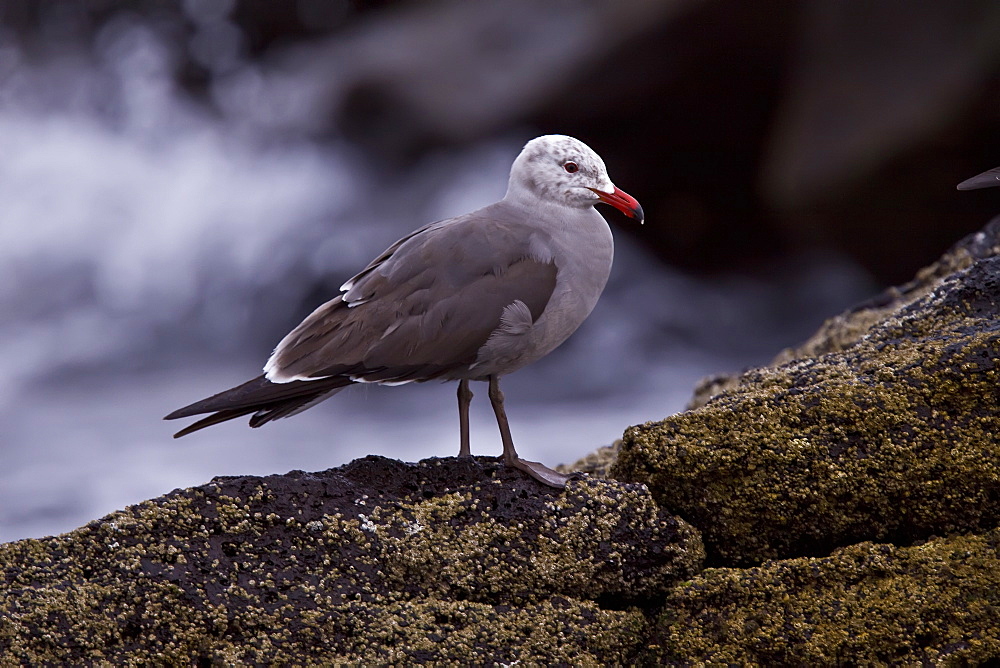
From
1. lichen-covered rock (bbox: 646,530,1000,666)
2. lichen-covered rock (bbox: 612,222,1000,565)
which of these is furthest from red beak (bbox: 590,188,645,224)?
lichen-covered rock (bbox: 646,530,1000,666)

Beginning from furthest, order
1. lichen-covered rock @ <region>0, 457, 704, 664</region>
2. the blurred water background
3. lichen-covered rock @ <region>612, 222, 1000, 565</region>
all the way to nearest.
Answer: the blurred water background < lichen-covered rock @ <region>612, 222, 1000, 565</region> < lichen-covered rock @ <region>0, 457, 704, 664</region>

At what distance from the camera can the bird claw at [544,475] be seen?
143 inches

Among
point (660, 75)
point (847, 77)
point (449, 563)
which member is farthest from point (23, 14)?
point (449, 563)

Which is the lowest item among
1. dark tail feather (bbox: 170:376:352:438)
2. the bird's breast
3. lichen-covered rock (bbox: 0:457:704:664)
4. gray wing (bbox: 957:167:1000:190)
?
lichen-covered rock (bbox: 0:457:704:664)

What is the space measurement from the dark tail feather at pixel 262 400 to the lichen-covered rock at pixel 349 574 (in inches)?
10.7

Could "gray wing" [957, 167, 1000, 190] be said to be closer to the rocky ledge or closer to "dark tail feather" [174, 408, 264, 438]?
the rocky ledge

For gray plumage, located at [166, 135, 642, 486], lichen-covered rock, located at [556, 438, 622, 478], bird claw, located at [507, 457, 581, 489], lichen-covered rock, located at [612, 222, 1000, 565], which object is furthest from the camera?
lichen-covered rock, located at [556, 438, 622, 478]

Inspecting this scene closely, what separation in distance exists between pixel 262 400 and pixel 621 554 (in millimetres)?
1396

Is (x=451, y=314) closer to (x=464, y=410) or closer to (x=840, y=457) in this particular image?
(x=464, y=410)

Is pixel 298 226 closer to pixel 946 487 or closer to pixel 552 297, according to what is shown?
pixel 552 297

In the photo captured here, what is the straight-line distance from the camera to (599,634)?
328cm

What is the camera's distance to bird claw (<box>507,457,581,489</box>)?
3.64 meters

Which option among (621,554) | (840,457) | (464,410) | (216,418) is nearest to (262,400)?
(216,418)

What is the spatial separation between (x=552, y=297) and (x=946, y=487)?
1.59 m
